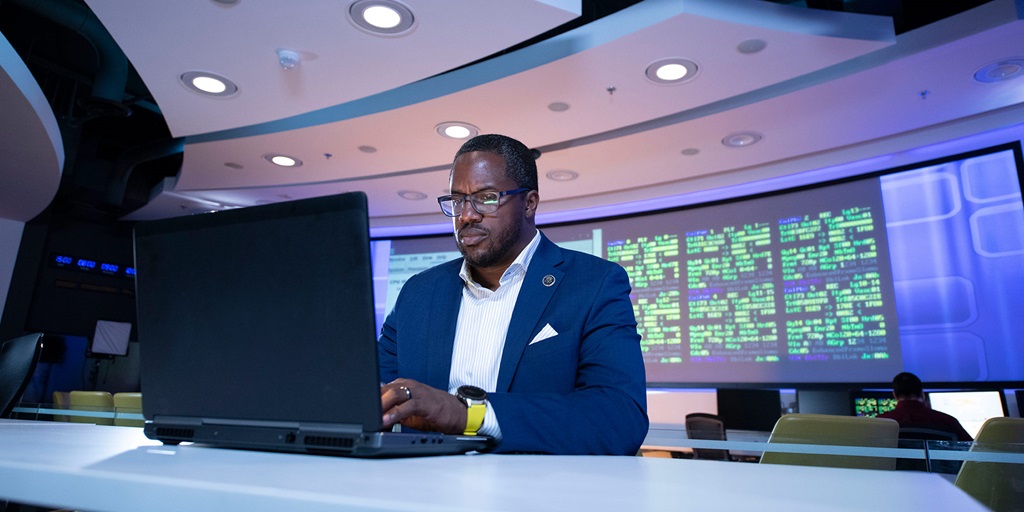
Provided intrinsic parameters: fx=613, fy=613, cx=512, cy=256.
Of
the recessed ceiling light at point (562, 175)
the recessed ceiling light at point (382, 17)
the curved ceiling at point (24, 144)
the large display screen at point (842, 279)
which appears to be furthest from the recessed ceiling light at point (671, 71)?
the curved ceiling at point (24, 144)

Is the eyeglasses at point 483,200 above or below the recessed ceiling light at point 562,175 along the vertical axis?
below

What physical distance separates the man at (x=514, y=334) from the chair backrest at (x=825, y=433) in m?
0.68

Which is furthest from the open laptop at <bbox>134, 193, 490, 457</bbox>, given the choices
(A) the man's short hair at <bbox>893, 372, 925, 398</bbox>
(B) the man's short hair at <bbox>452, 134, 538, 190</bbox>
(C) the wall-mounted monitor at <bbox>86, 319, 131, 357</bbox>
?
(C) the wall-mounted monitor at <bbox>86, 319, 131, 357</bbox>

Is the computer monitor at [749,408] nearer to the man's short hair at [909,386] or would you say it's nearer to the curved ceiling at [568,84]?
the man's short hair at [909,386]

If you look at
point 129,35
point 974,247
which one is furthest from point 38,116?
point 974,247

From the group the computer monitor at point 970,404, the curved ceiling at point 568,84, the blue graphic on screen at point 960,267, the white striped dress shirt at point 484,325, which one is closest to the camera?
the white striped dress shirt at point 484,325

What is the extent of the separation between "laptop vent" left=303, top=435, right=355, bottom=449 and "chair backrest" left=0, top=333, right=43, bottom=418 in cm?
189

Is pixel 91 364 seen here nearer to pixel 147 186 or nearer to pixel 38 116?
pixel 147 186

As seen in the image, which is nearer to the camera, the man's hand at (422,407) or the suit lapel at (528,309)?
the man's hand at (422,407)

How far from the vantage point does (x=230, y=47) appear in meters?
3.48

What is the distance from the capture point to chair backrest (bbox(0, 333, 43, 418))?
6.81ft

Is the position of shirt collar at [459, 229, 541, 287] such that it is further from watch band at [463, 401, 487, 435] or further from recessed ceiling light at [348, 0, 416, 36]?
recessed ceiling light at [348, 0, 416, 36]

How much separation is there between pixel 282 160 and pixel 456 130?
5.70 ft

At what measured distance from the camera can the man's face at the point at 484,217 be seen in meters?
1.52
